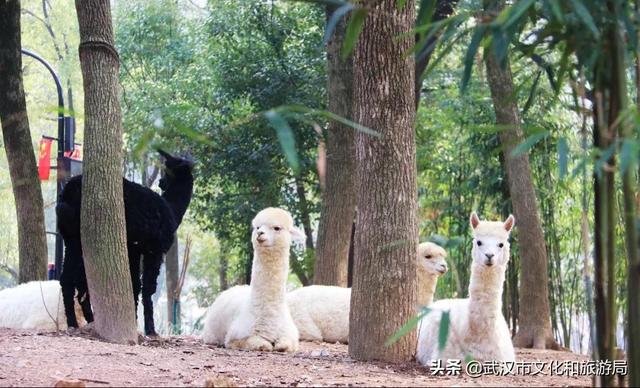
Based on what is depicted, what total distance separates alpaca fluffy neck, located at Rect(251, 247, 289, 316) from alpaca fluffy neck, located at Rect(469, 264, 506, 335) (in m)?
2.39

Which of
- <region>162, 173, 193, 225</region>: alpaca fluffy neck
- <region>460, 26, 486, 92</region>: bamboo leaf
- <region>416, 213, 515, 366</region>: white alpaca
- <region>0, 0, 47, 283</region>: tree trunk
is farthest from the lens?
<region>0, 0, 47, 283</region>: tree trunk

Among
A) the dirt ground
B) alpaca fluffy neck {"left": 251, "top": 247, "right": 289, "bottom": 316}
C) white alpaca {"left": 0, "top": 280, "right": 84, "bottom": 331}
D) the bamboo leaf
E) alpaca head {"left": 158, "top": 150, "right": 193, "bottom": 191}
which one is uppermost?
alpaca head {"left": 158, "top": 150, "right": 193, "bottom": 191}

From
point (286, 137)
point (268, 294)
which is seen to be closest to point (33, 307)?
point (268, 294)

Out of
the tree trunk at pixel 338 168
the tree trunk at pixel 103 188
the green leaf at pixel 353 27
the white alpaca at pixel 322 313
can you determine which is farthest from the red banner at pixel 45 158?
the green leaf at pixel 353 27

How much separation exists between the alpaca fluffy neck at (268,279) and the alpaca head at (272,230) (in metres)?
0.05

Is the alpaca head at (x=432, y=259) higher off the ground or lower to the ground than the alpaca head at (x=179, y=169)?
lower

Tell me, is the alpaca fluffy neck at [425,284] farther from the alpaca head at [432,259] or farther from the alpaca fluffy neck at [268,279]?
the alpaca fluffy neck at [268,279]

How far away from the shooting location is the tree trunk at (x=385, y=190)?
6.69 m

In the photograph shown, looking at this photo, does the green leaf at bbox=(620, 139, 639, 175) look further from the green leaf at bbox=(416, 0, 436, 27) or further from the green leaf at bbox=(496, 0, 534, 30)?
the green leaf at bbox=(416, 0, 436, 27)

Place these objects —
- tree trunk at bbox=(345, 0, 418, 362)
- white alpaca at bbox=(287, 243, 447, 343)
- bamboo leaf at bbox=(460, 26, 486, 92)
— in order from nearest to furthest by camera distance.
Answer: bamboo leaf at bbox=(460, 26, 486, 92) < tree trunk at bbox=(345, 0, 418, 362) < white alpaca at bbox=(287, 243, 447, 343)

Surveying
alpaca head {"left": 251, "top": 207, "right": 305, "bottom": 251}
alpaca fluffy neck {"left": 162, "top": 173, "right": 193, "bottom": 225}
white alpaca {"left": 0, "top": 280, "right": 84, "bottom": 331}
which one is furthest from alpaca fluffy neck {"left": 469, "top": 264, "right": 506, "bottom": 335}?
white alpaca {"left": 0, "top": 280, "right": 84, "bottom": 331}

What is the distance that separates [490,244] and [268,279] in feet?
8.28

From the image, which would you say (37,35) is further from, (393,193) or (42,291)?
(393,193)

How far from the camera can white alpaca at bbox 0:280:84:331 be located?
8.97m
